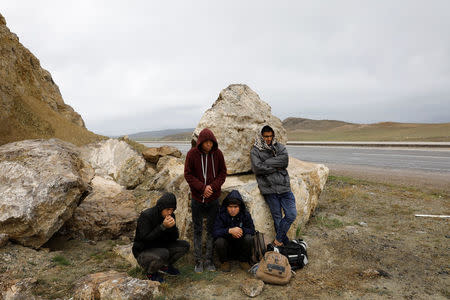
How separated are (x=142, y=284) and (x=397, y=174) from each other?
44.1 feet

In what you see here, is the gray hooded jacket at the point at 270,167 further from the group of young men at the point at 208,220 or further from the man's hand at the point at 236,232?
the man's hand at the point at 236,232

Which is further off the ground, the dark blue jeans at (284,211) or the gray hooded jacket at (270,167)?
the gray hooded jacket at (270,167)

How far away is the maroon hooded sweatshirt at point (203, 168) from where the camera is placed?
461cm

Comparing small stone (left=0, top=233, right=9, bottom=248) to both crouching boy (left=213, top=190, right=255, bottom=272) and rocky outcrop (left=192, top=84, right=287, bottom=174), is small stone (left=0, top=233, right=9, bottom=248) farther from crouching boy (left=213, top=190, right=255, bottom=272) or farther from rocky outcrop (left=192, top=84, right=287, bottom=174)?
rocky outcrop (left=192, top=84, right=287, bottom=174)

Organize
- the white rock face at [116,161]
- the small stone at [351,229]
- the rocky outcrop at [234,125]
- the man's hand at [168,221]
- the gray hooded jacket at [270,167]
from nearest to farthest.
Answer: the man's hand at [168,221] < the gray hooded jacket at [270,167] < the small stone at [351,229] < the rocky outcrop at [234,125] < the white rock face at [116,161]

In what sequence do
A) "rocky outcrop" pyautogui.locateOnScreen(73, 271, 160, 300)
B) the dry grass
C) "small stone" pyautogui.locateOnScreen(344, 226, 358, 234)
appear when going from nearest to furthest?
"rocky outcrop" pyautogui.locateOnScreen(73, 271, 160, 300), "small stone" pyautogui.locateOnScreen(344, 226, 358, 234), the dry grass

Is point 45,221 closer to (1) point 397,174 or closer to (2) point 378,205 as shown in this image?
(2) point 378,205

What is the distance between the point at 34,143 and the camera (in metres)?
6.13

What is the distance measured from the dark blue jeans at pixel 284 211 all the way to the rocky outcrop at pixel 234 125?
144cm

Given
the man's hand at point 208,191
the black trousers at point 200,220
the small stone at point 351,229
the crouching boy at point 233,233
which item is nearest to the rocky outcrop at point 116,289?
the black trousers at point 200,220

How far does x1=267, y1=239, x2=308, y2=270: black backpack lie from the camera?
4730 mm

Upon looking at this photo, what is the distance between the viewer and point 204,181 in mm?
4711

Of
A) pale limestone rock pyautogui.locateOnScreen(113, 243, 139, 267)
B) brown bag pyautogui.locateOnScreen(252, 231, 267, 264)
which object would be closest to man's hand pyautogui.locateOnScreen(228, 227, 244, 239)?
brown bag pyautogui.locateOnScreen(252, 231, 267, 264)

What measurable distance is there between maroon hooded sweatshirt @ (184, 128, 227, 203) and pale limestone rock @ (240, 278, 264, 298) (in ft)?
4.84
